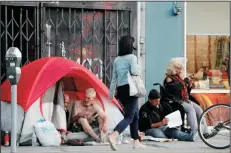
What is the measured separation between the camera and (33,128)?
10.3 m

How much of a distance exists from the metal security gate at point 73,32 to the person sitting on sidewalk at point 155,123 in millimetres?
1594

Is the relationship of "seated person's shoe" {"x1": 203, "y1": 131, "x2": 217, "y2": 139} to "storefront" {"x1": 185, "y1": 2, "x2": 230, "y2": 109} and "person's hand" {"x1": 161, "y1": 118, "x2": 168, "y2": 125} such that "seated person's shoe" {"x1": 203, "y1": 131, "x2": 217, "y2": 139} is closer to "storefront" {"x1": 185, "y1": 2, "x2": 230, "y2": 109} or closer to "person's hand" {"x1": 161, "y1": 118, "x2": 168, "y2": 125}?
"person's hand" {"x1": 161, "y1": 118, "x2": 168, "y2": 125}

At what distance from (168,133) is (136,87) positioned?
6.18ft

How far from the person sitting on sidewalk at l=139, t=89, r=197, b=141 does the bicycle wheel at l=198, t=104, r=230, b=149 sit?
3.23 ft

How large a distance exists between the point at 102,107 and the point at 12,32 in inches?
91.9

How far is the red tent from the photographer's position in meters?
10.3

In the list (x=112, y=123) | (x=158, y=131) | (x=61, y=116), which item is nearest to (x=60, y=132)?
(x=61, y=116)

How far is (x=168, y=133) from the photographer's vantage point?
443 inches

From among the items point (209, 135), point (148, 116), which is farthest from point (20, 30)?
point (209, 135)

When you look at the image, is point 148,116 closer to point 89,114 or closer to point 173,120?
point 173,120

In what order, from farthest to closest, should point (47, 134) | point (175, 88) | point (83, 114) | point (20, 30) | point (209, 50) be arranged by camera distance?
point (209, 50), point (20, 30), point (175, 88), point (83, 114), point (47, 134)

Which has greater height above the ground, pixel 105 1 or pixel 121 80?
pixel 105 1

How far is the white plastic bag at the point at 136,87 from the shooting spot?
31.5ft

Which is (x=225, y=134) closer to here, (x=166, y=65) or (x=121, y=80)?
(x=121, y=80)
